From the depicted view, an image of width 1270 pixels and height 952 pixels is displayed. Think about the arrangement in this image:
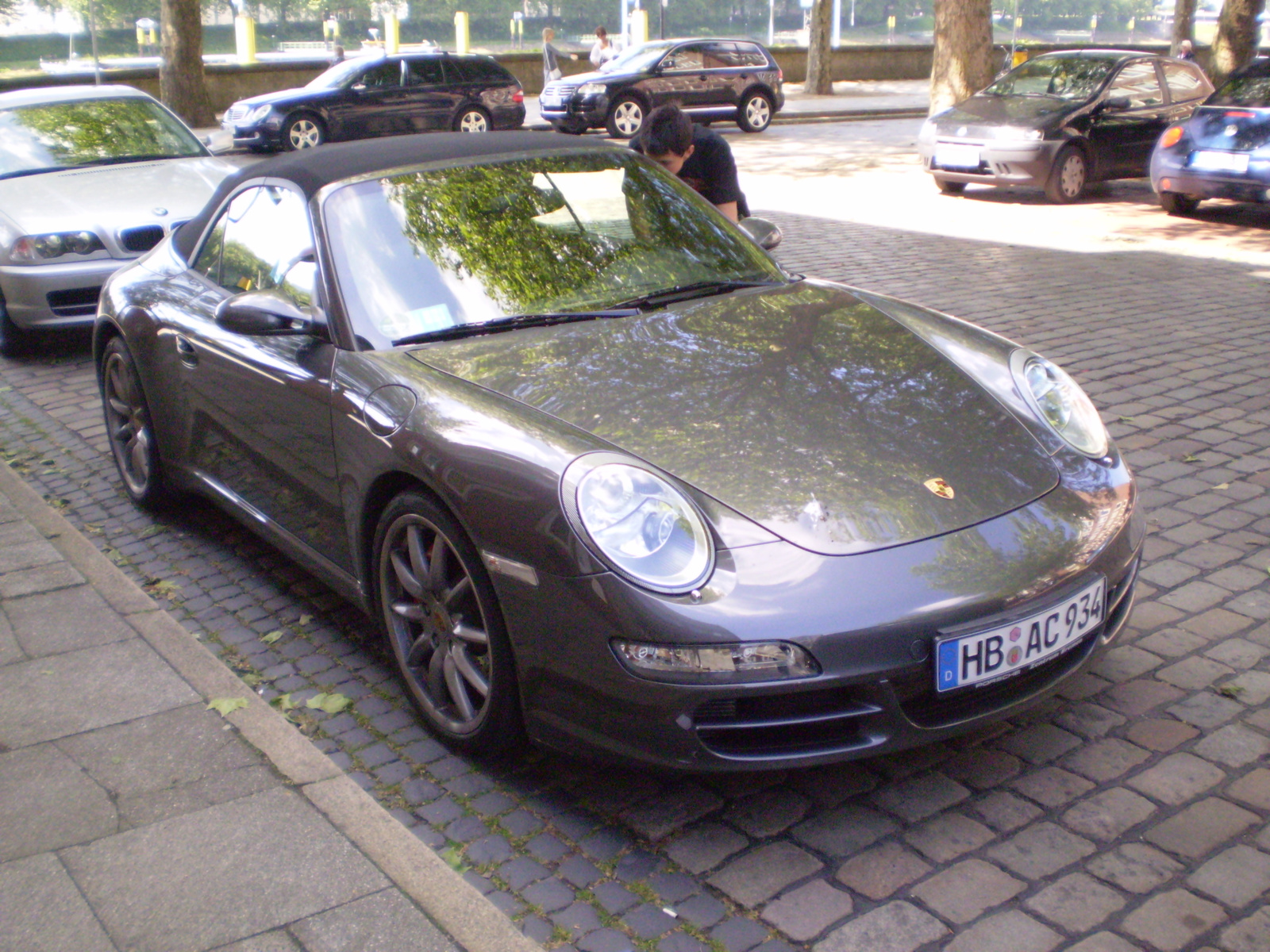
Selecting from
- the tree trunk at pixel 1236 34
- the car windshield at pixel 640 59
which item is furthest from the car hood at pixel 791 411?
the car windshield at pixel 640 59

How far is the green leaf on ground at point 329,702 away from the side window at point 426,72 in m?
18.7

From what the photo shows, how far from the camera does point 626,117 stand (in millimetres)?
21297

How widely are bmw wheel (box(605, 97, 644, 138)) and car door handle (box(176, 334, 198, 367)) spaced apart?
17590 mm

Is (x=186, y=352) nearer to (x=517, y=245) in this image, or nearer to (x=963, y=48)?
(x=517, y=245)

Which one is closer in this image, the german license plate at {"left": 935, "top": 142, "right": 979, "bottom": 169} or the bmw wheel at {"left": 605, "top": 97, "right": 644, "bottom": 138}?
the german license plate at {"left": 935, "top": 142, "right": 979, "bottom": 169}

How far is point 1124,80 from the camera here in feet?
43.1

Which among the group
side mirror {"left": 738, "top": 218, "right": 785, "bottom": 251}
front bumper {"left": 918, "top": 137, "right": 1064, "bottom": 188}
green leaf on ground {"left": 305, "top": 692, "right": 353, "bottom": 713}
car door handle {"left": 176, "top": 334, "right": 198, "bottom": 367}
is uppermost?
front bumper {"left": 918, "top": 137, "right": 1064, "bottom": 188}

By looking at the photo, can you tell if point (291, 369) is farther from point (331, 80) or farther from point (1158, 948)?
point (331, 80)

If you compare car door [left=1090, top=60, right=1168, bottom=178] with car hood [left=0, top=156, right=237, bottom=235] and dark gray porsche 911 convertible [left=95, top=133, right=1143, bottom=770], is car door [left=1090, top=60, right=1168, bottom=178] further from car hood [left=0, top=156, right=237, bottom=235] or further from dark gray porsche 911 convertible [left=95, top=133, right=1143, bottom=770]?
dark gray porsche 911 convertible [left=95, top=133, right=1143, bottom=770]

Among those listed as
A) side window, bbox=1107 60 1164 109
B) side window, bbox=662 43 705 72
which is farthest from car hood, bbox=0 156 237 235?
side window, bbox=662 43 705 72

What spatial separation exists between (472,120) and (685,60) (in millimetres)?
4055

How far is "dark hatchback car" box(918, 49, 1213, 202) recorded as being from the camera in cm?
1238

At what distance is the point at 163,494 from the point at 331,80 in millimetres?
16889

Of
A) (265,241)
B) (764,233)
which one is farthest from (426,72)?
(265,241)
